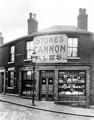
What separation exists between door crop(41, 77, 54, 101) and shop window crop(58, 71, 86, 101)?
90cm

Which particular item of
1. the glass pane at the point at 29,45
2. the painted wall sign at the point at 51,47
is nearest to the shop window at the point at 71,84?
the painted wall sign at the point at 51,47

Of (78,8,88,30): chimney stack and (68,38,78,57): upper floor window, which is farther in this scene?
(78,8,88,30): chimney stack

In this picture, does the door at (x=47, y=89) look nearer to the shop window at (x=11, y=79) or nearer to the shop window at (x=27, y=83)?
the shop window at (x=27, y=83)

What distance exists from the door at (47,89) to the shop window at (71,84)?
35.4 inches

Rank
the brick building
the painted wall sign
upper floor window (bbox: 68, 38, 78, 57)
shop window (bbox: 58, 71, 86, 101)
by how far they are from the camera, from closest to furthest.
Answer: the brick building < shop window (bbox: 58, 71, 86, 101) < the painted wall sign < upper floor window (bbox: 68, 38, 78, 57)

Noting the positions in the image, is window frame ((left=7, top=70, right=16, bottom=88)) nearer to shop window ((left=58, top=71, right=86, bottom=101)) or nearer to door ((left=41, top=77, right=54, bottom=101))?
door ((left=41, top=77, right=54, bottom=101))

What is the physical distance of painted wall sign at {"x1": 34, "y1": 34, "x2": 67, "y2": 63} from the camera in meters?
16.8

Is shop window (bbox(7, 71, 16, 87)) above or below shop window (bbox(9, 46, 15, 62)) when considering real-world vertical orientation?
below

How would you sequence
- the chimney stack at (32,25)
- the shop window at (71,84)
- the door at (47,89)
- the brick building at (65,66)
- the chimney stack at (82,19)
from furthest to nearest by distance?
1. the chimney stack at (32,25)
2. the chimney stack at (82,19)
3. the door at (47,89)
4. the shop window at (71,84)
5. the brick building at (65,66)

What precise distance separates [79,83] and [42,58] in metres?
3.85

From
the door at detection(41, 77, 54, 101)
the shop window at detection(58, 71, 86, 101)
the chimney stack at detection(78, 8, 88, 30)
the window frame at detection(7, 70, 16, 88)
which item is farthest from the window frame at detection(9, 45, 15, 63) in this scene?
the chimney stack at detection(78, 8, 88, 30)

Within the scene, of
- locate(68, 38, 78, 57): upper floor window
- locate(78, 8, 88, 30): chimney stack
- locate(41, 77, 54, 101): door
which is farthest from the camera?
locate(78, 8, 88, 30): chimney stack

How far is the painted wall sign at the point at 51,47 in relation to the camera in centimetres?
1675

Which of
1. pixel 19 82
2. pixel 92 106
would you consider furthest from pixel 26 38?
pixel 92 106
